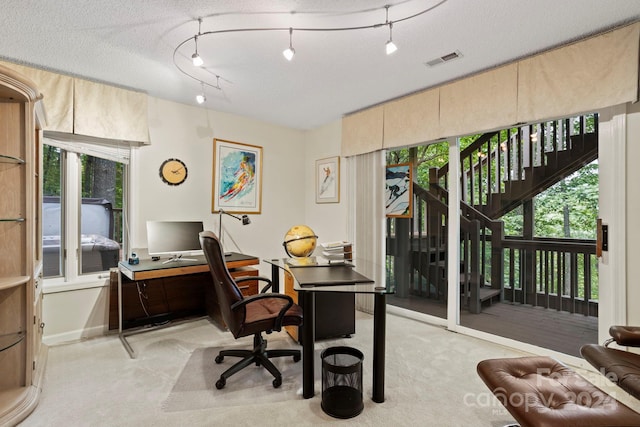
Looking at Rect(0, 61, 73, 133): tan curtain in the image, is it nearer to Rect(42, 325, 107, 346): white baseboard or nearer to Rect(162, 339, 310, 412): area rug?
Rect(42, 325, 107, 346): white baseboard

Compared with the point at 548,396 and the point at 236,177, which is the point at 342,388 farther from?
the point at 236,177

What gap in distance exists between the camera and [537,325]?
282 cm

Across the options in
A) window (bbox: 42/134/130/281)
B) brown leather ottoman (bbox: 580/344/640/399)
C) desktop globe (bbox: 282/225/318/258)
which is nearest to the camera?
brown leather ottoman (bbox: 580/344/640/399)

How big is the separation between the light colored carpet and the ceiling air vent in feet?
8.13

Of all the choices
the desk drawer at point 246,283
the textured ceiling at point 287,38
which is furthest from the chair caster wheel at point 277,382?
the textured ceiling at point 287,38

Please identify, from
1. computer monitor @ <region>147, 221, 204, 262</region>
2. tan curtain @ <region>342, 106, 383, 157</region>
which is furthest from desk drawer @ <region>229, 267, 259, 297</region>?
tan curtain @ <region>342, 106, 383, 157</region>

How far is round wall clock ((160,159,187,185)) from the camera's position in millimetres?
3472

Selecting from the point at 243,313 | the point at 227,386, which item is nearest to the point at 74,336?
the point at 227,386

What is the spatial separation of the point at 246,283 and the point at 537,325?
2778mm

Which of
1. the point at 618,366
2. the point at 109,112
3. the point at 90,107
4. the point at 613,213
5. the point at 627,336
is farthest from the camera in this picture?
the point at 109,112

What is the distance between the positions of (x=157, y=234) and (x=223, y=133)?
4.99 ft

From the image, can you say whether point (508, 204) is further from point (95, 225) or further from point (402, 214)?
point (95, 225)

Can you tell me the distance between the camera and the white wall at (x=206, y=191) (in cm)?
301

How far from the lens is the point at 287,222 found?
15.1 feet
